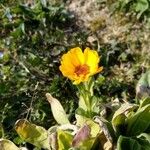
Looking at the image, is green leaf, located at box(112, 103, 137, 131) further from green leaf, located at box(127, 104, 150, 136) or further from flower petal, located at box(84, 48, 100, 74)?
flower petal, located at box(84, 48, 100, 74)

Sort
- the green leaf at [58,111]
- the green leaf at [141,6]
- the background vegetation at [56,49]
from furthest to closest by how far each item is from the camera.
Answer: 1. the green leaf at [141,6]
2. the background vegetation at [56,49]
3. the green leaf at [58,111]

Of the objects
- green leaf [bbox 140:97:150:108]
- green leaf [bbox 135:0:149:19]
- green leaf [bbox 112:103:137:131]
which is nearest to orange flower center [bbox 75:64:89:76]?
green leaf [bbox 112:103:137:131]

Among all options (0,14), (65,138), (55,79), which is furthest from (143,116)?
(0,14)

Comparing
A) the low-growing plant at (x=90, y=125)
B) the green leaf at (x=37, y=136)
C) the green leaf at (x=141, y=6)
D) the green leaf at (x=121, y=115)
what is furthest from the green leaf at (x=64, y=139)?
the green leaf at (x=141, y=6)

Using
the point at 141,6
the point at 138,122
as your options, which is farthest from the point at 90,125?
the point at 141,6

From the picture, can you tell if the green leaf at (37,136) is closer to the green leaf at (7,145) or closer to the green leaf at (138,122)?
the green leaf at (7,145)
